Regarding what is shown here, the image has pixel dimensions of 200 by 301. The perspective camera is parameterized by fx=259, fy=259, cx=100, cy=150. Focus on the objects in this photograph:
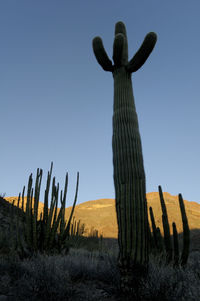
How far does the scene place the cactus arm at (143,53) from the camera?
17.0 feet

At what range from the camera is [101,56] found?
17.8 feet

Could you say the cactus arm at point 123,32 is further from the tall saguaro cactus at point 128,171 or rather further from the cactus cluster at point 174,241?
the cactus cluster at point 174,241

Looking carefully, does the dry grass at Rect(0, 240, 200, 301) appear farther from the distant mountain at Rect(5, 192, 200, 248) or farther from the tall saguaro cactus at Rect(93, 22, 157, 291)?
the distant mountain at Rect(5, 192, 200, 248)

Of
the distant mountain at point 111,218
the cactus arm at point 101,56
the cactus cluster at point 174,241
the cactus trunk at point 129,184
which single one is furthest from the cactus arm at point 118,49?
the distant mountain at point 111,218

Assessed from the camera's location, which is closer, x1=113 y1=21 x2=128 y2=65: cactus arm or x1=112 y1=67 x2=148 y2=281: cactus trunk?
x1=112 y1=67 x2=148 y2=281: cactus trunk

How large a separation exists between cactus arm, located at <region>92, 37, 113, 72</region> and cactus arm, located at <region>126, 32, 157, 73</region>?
0.44 metres

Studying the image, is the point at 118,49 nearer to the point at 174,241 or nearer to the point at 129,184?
the point at 129,184

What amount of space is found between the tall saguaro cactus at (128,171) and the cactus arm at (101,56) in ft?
0.66

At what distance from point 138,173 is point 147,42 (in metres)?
2.78

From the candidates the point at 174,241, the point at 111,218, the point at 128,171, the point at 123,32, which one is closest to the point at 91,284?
the point at 174,241

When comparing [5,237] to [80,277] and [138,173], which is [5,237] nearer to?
[80,277]

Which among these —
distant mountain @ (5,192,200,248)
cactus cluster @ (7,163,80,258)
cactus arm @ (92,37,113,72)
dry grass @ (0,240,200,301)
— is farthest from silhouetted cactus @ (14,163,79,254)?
distant mountain @ (5,192,200,248)

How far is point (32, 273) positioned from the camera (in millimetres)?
4191

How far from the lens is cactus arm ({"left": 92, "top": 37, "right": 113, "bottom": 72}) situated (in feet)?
17.8
